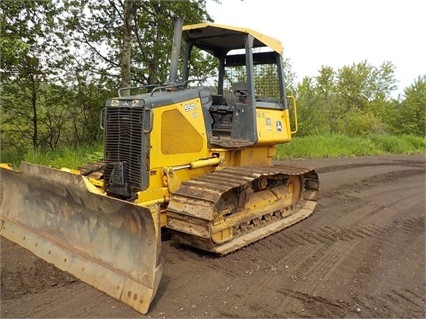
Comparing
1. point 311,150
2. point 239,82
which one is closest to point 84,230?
point 239,82

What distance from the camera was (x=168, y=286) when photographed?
3.50 meters

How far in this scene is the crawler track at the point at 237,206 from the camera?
410cm

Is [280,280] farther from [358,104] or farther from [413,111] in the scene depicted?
[358,104]

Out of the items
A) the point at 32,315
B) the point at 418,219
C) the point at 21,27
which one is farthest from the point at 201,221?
the point at 21,27

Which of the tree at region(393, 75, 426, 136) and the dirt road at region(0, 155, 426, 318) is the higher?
the tree at region(393, 75, 426, 136)

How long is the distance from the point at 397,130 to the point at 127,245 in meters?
34.2

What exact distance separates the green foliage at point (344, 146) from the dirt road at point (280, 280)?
7.17 metres

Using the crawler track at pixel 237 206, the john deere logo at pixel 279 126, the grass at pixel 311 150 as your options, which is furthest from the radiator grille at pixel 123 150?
the grass at pixel 311 150

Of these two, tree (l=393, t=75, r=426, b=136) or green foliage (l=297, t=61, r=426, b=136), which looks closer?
green foliage (l=297, t=61, r=426, b=136)

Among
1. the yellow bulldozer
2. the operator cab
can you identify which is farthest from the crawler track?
the operator cab

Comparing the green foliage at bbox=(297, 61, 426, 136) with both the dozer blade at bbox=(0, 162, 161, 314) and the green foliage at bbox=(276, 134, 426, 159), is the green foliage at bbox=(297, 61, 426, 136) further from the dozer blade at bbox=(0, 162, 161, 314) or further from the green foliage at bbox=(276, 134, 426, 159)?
the dozer blade at bbox=(0, 162, 161, 314)

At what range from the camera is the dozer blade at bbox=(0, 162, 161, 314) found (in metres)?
3.19

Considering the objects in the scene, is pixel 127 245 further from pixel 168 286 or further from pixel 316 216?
pixel 316 216

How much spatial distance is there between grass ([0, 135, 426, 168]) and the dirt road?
465 cm
